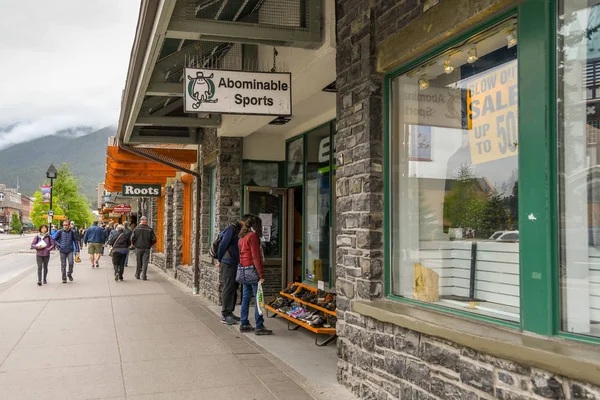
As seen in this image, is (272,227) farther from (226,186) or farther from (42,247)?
(42,247)

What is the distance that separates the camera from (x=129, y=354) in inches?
265

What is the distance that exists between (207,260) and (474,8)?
344 inches

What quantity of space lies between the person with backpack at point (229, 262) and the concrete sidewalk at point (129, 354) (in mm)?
273

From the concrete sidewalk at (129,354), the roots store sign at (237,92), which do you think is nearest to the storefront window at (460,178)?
the roots store sign at (237,92)

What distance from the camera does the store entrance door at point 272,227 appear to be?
35.3ft

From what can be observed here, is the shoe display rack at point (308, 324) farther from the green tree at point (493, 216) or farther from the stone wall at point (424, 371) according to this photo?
the green tree at point (493, 216)

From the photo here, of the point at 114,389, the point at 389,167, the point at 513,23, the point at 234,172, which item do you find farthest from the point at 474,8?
the point at 234,172

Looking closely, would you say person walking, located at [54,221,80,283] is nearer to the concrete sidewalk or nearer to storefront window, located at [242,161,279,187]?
the concrete sidewalk

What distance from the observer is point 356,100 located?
5258 mm

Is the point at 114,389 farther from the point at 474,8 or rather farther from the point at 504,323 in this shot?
the point at 474,8

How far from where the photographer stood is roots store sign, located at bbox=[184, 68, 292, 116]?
5898 millimetres

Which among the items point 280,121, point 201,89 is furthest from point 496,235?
point 280,121

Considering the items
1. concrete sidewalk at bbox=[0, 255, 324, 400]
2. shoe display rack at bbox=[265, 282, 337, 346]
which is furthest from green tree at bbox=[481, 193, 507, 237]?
shoe display rack at bbox=[265, 282, 337, 346]

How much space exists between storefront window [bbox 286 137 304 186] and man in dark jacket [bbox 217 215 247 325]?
1.93 meters
